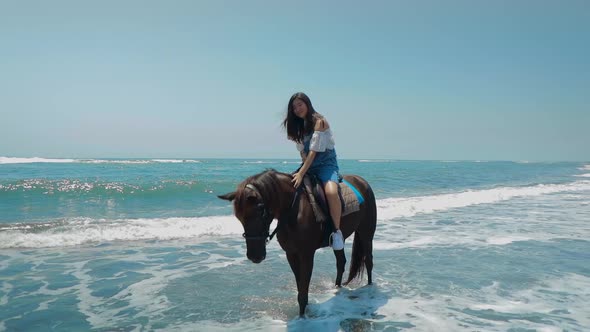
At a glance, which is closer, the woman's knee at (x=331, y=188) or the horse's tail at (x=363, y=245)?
the woman's knee at (x=331, y=188)

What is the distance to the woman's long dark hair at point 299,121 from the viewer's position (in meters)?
4.09

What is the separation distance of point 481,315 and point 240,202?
322cm

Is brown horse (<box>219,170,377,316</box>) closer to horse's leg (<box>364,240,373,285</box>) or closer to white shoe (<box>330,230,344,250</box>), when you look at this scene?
white shoe (<box>330,230,344,250</box>)

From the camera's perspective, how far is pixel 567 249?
300 inches

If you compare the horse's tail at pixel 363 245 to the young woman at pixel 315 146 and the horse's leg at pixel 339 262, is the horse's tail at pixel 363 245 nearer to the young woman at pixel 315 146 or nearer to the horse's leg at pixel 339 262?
the horse's leg at pixel 339 262

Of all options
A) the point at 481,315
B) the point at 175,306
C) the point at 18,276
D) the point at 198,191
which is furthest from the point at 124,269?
the point at 198,191

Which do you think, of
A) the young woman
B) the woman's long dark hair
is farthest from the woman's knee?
the woman's long dark hair

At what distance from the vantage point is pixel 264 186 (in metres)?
3.42

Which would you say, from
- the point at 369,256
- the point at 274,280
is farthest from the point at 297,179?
the point at 274,280

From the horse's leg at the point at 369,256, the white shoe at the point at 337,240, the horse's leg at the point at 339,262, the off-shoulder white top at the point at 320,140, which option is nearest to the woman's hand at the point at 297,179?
the off-shoulder white top at the point at 320,140

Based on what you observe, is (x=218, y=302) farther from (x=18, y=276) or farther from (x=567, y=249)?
(x=567, y=249)

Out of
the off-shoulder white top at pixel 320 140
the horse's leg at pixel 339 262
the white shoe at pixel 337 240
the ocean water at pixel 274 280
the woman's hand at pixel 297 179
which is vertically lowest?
the ocean water at pixel 274 280

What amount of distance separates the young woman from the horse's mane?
0.32m

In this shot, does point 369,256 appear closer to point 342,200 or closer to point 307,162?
point 342,200
